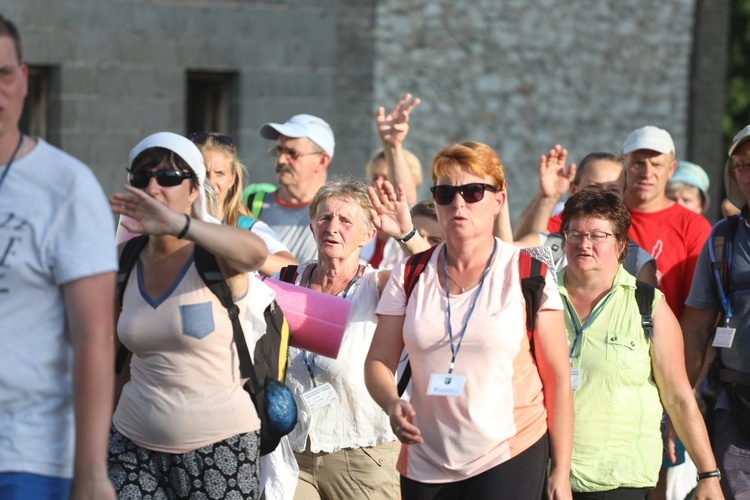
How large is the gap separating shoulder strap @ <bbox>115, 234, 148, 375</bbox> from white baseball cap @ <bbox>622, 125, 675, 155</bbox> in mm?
3619

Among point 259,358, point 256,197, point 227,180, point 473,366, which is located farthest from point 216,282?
point 256,197

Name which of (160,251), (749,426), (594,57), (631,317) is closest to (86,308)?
(160,251)

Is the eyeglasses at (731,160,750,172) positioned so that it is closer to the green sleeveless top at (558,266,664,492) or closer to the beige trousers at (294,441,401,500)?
the green sleeveless top at (558,266,664,492)

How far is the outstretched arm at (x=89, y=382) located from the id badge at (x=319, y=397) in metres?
2.22

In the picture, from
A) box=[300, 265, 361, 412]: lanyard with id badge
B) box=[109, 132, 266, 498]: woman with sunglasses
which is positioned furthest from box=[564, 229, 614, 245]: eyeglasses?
box=[109, 132, 266, 498]: woman with sunglasses

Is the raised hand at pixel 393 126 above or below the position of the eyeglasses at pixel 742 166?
above

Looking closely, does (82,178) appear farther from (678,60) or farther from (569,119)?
(678,60)

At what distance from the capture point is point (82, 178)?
10.2ft

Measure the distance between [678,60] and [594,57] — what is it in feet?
4.01

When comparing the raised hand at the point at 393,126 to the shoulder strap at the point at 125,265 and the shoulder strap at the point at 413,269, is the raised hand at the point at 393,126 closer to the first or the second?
the shoulder strap at the point at 413,269

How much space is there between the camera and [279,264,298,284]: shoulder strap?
5.52m

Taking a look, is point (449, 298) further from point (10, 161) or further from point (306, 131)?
point (306, 131)

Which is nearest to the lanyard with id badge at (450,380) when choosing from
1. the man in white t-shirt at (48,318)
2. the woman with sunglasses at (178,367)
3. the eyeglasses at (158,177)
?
the woman with sunglasses at (178,367)

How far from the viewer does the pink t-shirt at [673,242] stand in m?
6.45
